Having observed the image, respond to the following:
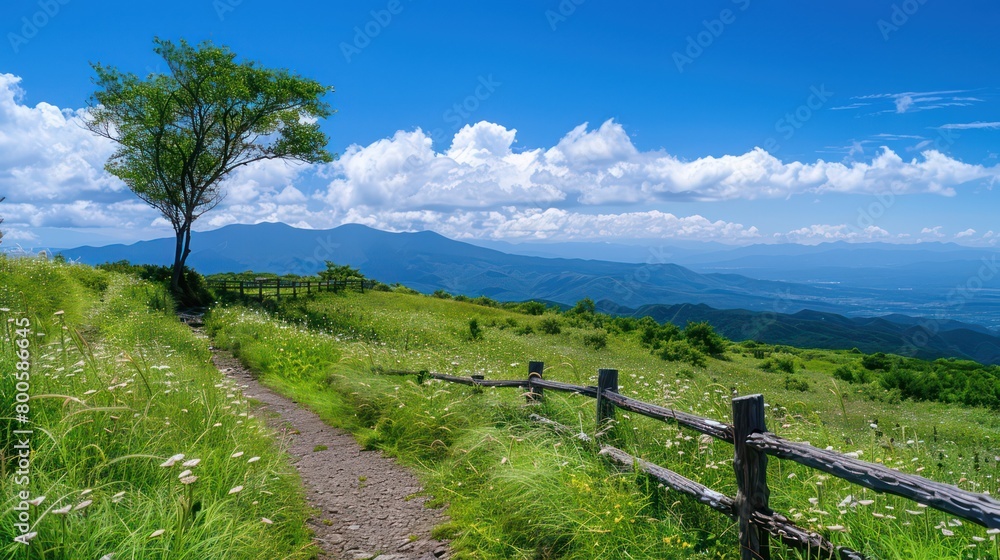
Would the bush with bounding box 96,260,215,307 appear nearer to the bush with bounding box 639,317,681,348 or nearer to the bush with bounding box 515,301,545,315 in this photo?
the bush with bounding box 515,301,545,315

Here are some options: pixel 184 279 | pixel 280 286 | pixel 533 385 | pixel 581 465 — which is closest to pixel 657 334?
pixel 280 286

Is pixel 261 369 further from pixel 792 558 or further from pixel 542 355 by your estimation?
pixel 792 558

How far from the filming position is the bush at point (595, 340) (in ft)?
117

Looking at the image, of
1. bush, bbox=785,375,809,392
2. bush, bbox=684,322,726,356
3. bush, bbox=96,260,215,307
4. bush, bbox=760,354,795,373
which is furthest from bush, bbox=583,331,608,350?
bush, bbox=96,260,215,307

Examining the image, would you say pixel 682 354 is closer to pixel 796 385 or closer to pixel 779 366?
pixel 779 366

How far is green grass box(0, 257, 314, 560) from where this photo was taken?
3.59 m

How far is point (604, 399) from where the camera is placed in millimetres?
7336

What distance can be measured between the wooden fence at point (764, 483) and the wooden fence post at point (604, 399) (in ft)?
1.62

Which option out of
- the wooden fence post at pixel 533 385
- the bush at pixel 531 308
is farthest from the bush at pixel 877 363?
the wooden fence post at pixel 533 385

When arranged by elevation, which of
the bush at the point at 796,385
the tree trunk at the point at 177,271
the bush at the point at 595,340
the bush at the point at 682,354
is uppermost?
the tree trunk at the point at 177,271

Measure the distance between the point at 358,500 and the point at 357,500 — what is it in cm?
1

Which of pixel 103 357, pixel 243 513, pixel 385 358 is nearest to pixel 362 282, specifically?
pixel 385 358

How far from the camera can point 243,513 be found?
16.9 ft

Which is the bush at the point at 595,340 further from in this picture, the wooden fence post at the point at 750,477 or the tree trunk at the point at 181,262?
the wooden fence post at the point at 750,477
